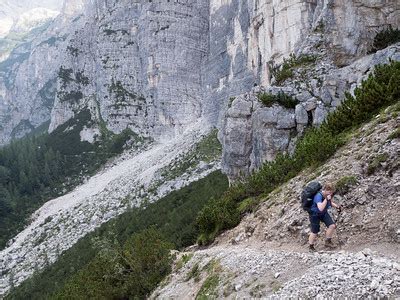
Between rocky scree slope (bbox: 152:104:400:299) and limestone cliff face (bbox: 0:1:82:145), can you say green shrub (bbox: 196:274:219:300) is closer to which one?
rocky scree slope (bbox: 152:104:400:299)

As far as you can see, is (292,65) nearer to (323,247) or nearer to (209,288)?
(323,247)

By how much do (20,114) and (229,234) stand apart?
184m

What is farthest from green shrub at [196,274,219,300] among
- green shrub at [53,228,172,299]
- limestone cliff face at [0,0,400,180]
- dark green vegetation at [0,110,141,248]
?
dark green vegetation at [0,110,141,248]

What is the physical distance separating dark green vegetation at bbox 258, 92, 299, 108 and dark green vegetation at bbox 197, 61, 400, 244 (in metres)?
5.93

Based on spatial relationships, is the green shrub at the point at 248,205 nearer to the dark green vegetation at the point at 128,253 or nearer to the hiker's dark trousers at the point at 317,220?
the dark green vegetation at the point at 128,253

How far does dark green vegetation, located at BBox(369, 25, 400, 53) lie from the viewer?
23.1 meters

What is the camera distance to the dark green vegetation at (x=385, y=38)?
23.1 metres

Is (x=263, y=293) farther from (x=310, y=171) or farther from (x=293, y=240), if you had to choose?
(x=310, y=171)

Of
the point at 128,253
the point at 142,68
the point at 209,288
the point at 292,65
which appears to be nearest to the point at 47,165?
the point at 142,68

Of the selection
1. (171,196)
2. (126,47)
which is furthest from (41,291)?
(126,47)

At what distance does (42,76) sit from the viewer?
613 ft

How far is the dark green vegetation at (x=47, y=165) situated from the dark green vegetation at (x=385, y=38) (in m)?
55.5

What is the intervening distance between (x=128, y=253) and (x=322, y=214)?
7.98 m

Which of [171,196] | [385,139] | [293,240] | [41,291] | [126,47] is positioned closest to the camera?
[293,240]
